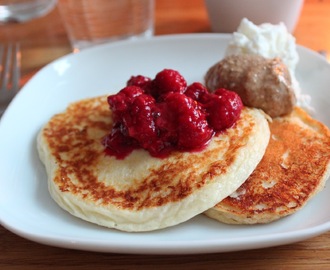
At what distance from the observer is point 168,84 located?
2061 millimetres

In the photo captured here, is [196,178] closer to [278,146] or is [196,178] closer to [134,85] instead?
[278,146]

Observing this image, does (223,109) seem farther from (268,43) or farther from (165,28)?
(165,28)

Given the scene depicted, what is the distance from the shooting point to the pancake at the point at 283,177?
5.55 feet

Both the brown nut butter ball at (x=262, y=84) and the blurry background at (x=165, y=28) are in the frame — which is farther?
the blurry background at (x=165, y=28)

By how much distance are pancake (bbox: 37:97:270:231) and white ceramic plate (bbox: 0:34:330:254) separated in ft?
0.20

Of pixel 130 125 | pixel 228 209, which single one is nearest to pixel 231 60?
pixel 130 125

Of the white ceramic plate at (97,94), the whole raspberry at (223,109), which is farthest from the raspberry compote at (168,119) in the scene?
the white ceramic plate at (97,94)

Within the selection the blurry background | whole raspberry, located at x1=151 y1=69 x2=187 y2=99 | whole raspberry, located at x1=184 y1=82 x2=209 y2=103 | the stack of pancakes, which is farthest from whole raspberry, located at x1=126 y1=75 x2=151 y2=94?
the blurry background

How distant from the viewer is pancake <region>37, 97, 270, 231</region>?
169cm

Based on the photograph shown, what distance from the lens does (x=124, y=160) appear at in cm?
195

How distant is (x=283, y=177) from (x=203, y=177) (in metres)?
0.34

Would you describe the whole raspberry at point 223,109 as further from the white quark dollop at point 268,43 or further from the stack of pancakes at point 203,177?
the white quark dollop at point 268,43

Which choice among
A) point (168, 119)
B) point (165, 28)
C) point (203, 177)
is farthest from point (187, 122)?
point (165, 28)

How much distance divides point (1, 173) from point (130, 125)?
0.60 metres
